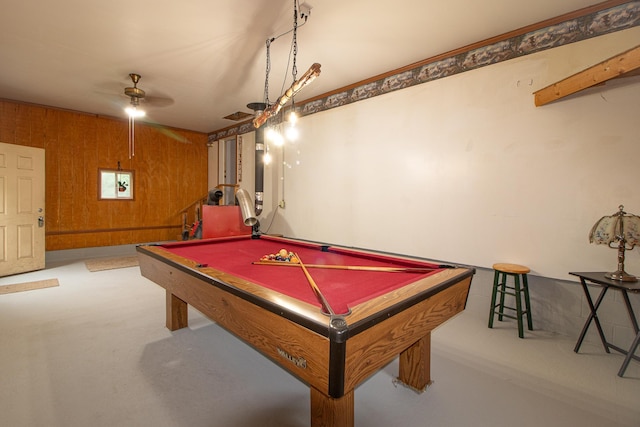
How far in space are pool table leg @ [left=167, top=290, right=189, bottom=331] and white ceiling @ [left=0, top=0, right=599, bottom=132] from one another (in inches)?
100

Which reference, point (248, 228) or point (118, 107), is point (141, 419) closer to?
point (248, 228)

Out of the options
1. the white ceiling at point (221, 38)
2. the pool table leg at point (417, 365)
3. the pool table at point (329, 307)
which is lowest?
the pool table leg at point (417, 365)

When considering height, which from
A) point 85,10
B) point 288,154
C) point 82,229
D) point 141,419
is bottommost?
point 141,419

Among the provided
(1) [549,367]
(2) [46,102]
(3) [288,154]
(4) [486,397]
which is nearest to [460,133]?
(1) [549,367]

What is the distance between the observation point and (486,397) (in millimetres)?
1838

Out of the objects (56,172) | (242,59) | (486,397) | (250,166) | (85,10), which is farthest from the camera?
(250,166)

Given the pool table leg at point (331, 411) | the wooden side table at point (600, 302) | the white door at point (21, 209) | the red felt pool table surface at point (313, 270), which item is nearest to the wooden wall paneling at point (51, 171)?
the white door at point (21, 209)

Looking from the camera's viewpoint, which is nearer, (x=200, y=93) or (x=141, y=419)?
(x=141, y=419)

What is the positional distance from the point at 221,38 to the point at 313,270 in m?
2.58

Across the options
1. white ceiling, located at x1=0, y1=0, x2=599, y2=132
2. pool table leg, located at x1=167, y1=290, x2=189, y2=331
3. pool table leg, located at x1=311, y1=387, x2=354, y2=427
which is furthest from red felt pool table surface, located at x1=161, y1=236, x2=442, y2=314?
white ceiling, located at x1=0, y1=0, x2=599, y2=132

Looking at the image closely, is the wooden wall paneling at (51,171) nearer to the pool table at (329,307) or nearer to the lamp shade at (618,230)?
the pool table at (329,307)

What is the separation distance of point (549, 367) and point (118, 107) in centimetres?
704

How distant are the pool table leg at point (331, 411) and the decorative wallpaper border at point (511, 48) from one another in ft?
11.1

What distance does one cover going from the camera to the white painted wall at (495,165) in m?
2.46
